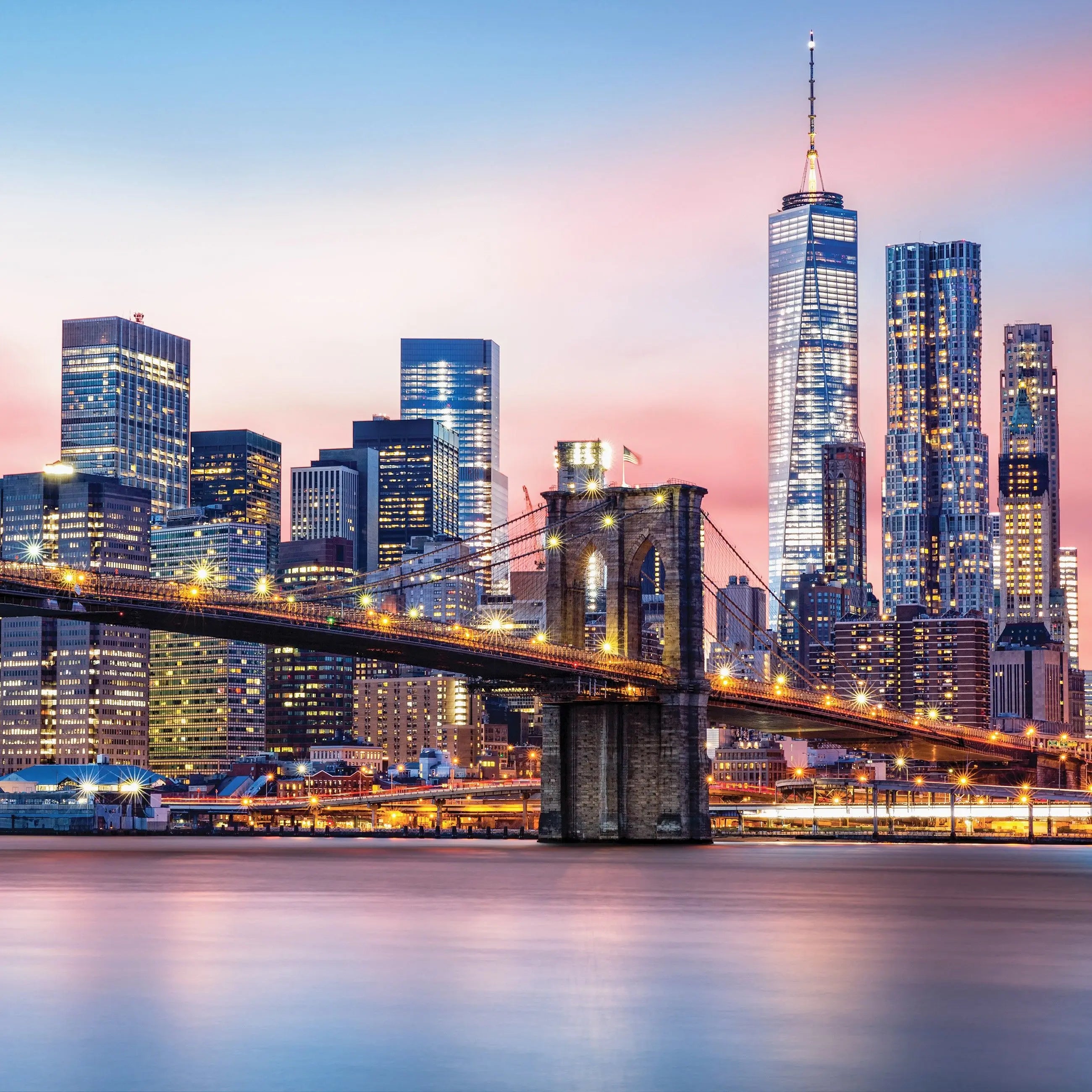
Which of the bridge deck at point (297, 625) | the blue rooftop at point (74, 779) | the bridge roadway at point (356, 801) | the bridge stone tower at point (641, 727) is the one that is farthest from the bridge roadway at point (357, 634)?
the blue rooftop at point (74, 779)

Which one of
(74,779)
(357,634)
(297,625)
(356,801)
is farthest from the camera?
(74,779)

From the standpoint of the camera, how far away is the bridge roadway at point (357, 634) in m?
68.2

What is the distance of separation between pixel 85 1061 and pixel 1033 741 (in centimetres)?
12594

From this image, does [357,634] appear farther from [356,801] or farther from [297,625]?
[356,801]

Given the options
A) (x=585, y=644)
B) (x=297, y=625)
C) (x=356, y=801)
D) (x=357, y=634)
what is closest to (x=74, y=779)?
(x=356, y=801)

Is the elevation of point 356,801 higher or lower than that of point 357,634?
lower

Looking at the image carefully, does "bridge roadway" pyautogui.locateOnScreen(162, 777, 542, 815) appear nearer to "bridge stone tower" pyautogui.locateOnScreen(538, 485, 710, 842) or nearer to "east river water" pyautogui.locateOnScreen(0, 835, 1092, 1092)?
"bridge stone tower" pyautogui.locateOnScreen(538, 485, 710, 842)

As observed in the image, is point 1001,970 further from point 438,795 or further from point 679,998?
point 438,795

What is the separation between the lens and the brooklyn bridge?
7125 cm

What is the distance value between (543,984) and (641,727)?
5567 cm

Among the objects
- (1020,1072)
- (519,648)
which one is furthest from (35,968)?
(519,648)

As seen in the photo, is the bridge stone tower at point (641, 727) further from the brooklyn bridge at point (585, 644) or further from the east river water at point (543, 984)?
the east river water at point (543, 984)

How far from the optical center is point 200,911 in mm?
46250

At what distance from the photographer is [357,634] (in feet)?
246
